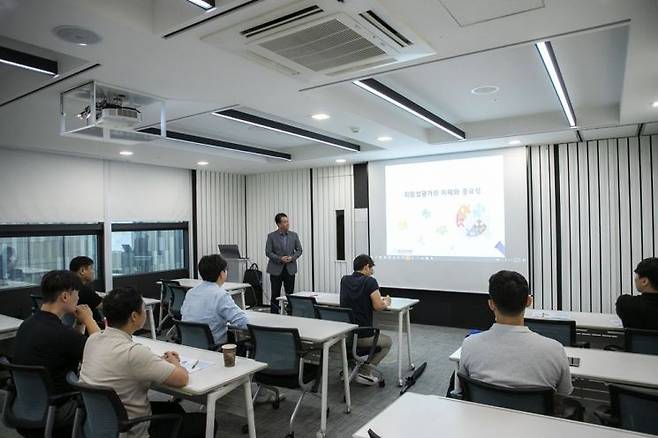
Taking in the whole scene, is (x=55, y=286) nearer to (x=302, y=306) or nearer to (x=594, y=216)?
(x=302, y=306)

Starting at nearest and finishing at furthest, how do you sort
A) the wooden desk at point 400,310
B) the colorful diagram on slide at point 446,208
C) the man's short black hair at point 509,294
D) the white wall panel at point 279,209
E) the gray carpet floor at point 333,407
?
the man's short black hair at point 509,294 → the gray carpet floor at point 333,407 → the wooden desk at point 400,310 → the colorful diagram on slide at point 446,208 → the white wall panel at point 279,209

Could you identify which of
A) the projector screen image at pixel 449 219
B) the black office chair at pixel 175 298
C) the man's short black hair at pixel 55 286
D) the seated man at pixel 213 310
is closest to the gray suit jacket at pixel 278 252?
the projector screen image at pixel 449 219

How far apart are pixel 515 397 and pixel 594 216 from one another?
187 inches

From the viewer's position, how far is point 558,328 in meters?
3.17

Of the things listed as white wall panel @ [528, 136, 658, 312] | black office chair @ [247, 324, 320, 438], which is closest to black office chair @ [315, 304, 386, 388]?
black office chair @ [247, 324, 320, 438]

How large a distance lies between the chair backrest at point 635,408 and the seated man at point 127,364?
2.08 meters

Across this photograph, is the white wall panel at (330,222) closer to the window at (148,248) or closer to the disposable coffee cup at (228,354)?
the window at (148,248)

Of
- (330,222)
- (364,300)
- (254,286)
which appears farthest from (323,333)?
(254,286)

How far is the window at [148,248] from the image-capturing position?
6.75 metres

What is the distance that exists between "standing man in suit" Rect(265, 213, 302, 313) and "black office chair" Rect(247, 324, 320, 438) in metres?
3.37

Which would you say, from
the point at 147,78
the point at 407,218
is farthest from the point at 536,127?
the point at 147,78

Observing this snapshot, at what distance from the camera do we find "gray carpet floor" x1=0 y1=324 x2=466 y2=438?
11.0ft

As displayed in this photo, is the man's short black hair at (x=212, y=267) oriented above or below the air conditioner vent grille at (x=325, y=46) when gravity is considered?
below

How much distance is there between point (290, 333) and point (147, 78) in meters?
2.08
